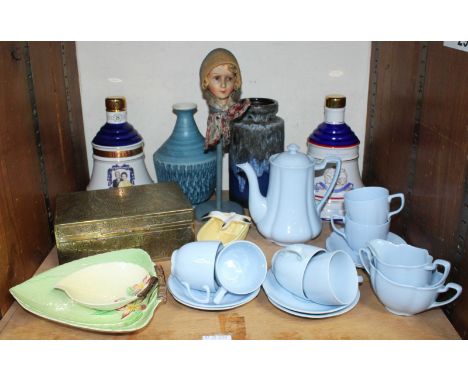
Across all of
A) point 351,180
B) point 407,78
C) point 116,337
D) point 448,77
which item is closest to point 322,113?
point 351,180

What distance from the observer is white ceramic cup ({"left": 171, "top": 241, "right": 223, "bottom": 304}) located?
95 cm

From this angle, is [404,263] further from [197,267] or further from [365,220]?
[197,267]

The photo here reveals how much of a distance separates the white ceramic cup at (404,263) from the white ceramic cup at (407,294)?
13mm

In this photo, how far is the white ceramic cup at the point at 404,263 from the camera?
89 cm

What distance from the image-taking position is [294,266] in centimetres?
95

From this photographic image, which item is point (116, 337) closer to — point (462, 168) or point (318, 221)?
point (318, 221)

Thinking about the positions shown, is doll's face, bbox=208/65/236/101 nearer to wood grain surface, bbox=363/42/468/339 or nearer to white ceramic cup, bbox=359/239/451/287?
wood grain surface, bbox=363/42/468/339

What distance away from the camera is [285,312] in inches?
37.4

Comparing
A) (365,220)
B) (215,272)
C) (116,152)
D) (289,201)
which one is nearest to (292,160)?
(289,201)

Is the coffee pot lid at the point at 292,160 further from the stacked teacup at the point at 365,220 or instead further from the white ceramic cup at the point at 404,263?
the white ceramic cup at the point at 404,263

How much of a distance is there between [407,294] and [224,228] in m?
0.42

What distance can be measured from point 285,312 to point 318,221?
0.89 feet

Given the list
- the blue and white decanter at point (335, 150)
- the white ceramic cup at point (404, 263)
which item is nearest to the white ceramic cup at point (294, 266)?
the white ceramic cup at point (404, 263)

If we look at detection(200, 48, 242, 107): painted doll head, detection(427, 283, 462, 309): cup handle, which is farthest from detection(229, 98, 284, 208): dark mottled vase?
detection(427, 283, 462, 309): cup handle
